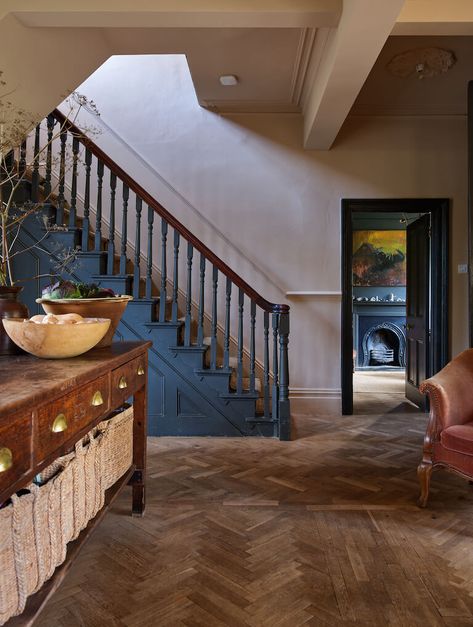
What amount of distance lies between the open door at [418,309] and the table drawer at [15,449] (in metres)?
4.44

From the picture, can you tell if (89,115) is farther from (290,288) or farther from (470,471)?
(470,471)

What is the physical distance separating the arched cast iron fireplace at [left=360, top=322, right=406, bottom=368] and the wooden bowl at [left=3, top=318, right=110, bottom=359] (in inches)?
287

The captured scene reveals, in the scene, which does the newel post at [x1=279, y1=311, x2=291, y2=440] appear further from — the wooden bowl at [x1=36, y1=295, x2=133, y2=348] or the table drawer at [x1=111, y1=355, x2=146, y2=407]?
the wooden bowl at [x1=36, y1=295, x2=133, y2=348]

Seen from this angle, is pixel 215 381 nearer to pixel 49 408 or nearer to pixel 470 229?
pixel 470 229

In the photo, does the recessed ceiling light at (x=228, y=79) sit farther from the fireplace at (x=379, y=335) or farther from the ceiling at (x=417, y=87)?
the fireplace at (x=379, y=335)

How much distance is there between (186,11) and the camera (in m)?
2.61

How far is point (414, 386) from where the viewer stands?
16.6ft

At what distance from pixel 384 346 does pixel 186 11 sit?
22.6 feet

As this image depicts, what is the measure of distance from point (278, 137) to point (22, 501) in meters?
4.34

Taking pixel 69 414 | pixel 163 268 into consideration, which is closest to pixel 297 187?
pixel 163 268

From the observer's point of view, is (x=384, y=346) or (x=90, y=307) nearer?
(x=90, y=307)

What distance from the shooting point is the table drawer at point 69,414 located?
1077 millimetres

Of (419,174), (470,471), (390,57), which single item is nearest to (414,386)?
(419,174)

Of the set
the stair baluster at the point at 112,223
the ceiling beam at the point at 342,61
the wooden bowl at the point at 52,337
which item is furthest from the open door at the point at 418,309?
the wooden bowl at the point at 52,337
